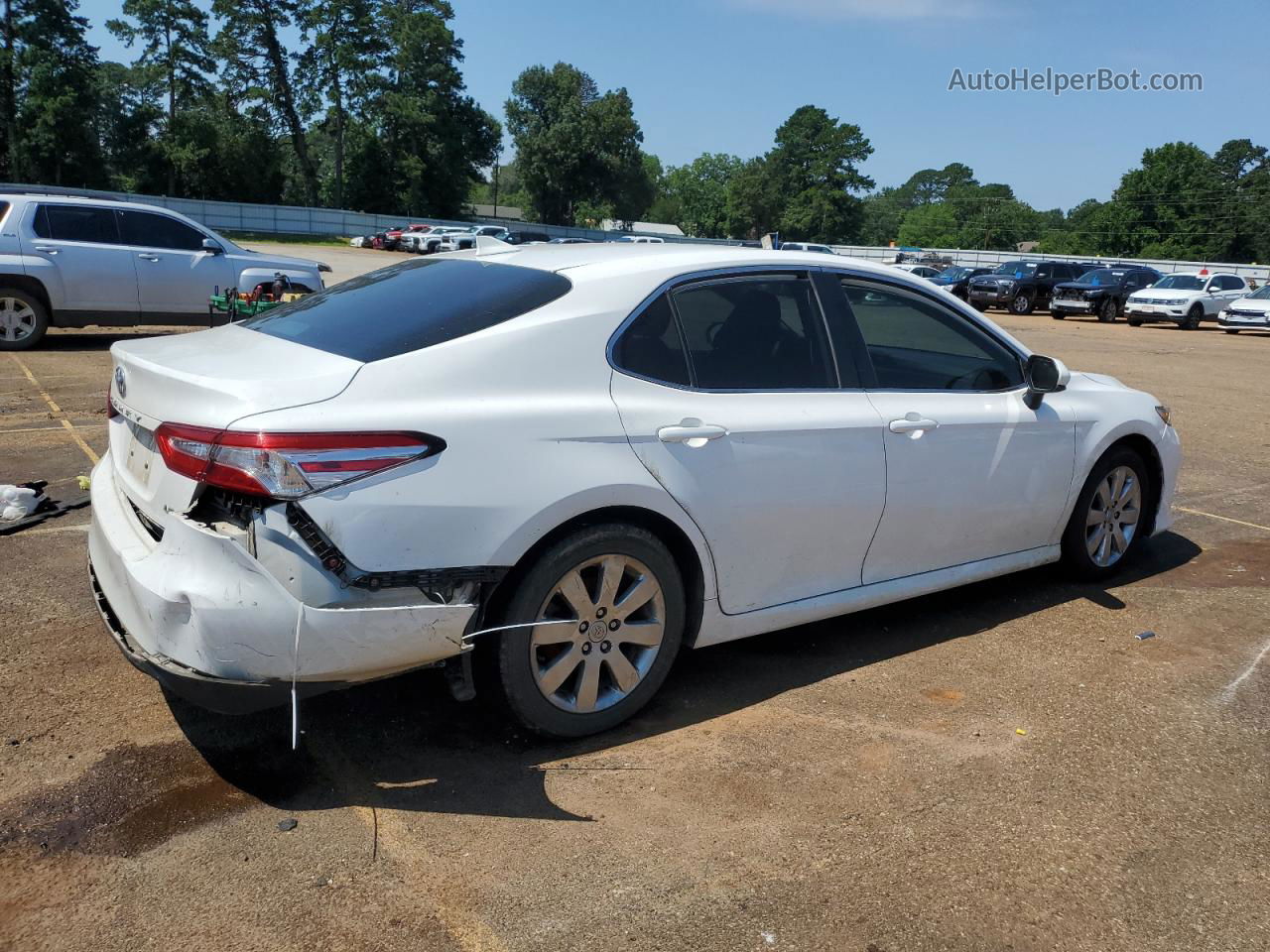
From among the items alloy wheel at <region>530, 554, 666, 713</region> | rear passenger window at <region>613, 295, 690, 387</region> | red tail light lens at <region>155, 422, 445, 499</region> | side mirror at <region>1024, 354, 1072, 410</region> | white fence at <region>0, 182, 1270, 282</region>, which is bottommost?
white fence at <region>0, 182, 1270, 282</region>

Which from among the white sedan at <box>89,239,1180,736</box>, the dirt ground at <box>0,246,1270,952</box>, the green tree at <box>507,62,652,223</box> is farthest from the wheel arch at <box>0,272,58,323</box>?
the green tree at <box>507,62,652,223</box>

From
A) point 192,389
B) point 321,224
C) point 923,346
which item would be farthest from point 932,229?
point 192,389

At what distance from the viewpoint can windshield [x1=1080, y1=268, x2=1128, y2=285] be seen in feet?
99.2

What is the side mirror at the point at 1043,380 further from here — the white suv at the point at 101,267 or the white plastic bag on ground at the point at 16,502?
the white suv at the point at 101,267

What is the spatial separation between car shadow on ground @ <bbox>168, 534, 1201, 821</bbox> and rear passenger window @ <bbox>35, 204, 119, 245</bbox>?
10.0 m

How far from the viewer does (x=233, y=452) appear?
282 centimetres

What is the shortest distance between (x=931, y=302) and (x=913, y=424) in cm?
70

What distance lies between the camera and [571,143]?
269ft

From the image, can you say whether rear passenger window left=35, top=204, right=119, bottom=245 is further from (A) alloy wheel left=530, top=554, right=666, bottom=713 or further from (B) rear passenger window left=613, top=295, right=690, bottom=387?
(A) alloy wheel left=530, top=554, right=666, bottom=713

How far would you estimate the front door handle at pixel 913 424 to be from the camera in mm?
4086

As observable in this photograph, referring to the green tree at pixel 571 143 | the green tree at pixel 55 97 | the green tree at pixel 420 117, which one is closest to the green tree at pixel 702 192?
the green tree at pixel 571 143

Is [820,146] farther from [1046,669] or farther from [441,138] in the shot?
[1046,669]

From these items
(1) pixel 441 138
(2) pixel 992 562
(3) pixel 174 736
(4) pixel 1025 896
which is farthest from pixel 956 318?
(1) pixel 441 138

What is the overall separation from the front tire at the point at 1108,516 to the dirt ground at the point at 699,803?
518mm
